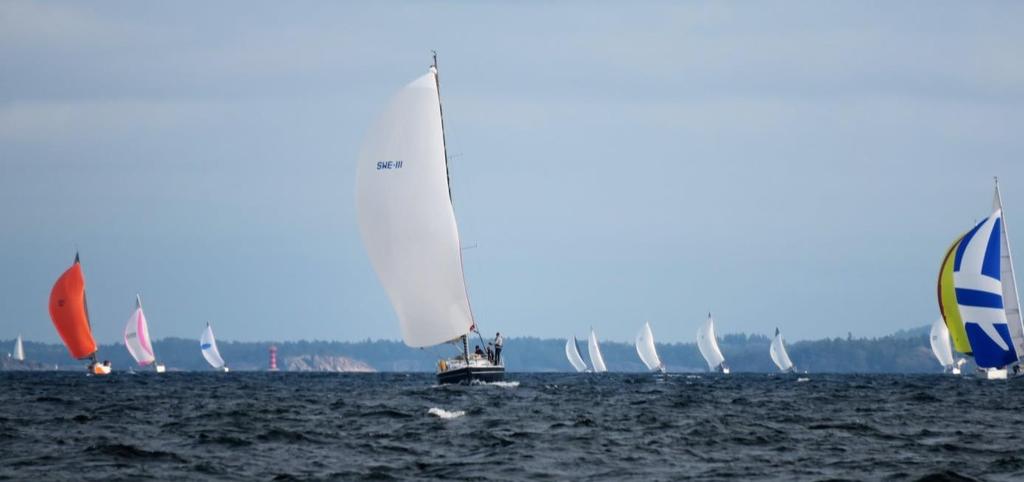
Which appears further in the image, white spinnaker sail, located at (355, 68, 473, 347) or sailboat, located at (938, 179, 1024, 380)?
sailboat, located at (938, 179, 1024, 380)

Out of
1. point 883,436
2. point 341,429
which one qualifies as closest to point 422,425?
point 341,429

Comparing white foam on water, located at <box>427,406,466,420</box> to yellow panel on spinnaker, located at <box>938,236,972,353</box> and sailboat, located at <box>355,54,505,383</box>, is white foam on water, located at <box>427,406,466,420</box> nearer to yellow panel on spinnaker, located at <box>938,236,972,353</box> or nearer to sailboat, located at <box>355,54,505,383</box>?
sailboat, located at <box>355,54,505,383</box>

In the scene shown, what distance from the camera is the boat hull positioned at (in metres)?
54.0

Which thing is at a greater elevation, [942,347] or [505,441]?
[942,347]

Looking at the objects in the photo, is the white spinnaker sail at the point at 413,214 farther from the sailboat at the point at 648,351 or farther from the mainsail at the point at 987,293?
the sailboat at the point at 648,351

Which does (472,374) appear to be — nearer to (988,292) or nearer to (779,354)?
(988,292)

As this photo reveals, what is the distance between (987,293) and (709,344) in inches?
3818

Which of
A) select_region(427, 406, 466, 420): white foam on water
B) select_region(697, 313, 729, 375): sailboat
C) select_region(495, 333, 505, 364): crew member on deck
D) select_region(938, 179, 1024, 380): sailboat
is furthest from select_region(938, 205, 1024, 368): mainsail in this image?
select_region(697, 313, 729, 375): sailboat

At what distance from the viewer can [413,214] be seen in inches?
2112

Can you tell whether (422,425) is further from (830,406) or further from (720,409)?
(830,406)

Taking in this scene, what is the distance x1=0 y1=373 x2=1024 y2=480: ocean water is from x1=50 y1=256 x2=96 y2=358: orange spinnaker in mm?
56647

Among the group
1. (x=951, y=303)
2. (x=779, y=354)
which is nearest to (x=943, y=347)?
(x=779, y=354)

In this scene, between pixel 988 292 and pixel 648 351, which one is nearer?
pixel 988 292

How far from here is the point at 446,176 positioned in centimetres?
5472
